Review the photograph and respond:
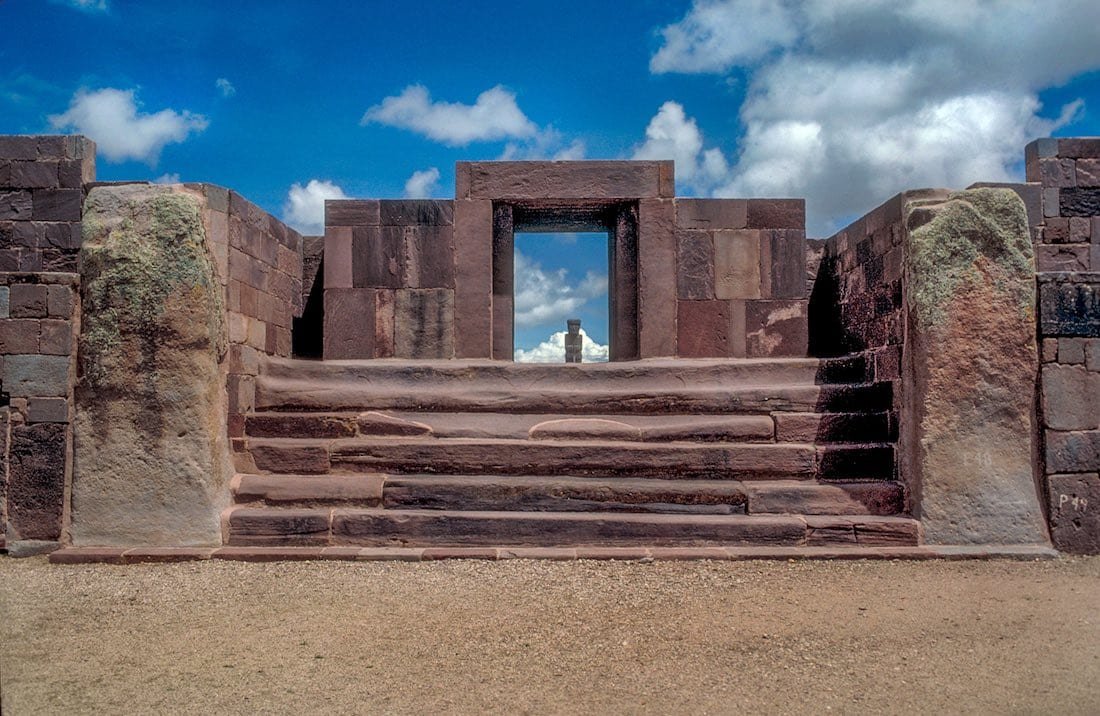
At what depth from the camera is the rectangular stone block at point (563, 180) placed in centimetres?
887

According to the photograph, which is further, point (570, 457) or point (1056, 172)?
point (1056, 172)

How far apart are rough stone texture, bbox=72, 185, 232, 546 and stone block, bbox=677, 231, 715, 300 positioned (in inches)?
192

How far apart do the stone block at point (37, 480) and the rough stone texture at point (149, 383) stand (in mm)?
182

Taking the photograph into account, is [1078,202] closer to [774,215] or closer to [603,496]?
[774,215]

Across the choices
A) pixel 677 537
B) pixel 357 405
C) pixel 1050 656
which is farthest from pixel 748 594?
pixel 357 405

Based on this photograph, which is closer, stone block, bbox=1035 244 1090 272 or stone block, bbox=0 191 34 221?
stone block, bbox=0 191 34 221

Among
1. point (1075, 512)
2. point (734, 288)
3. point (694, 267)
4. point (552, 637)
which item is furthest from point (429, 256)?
point (1075, 512)

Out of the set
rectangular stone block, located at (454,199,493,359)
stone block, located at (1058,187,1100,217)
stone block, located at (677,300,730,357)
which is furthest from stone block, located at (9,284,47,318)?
stone block, located at (1058,187,1100,217)

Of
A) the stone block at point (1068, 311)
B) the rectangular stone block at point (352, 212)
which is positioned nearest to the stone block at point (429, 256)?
the rectangular stone block at point (352, 212)

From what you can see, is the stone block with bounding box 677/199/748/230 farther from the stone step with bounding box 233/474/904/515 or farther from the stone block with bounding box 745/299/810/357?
the stone step with bounding box 233/474/904/515

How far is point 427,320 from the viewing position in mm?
8867

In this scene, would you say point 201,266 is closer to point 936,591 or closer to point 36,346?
point 36,346

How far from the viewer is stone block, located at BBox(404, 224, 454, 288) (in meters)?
8.86

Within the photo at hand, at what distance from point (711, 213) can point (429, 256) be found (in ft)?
10.2
